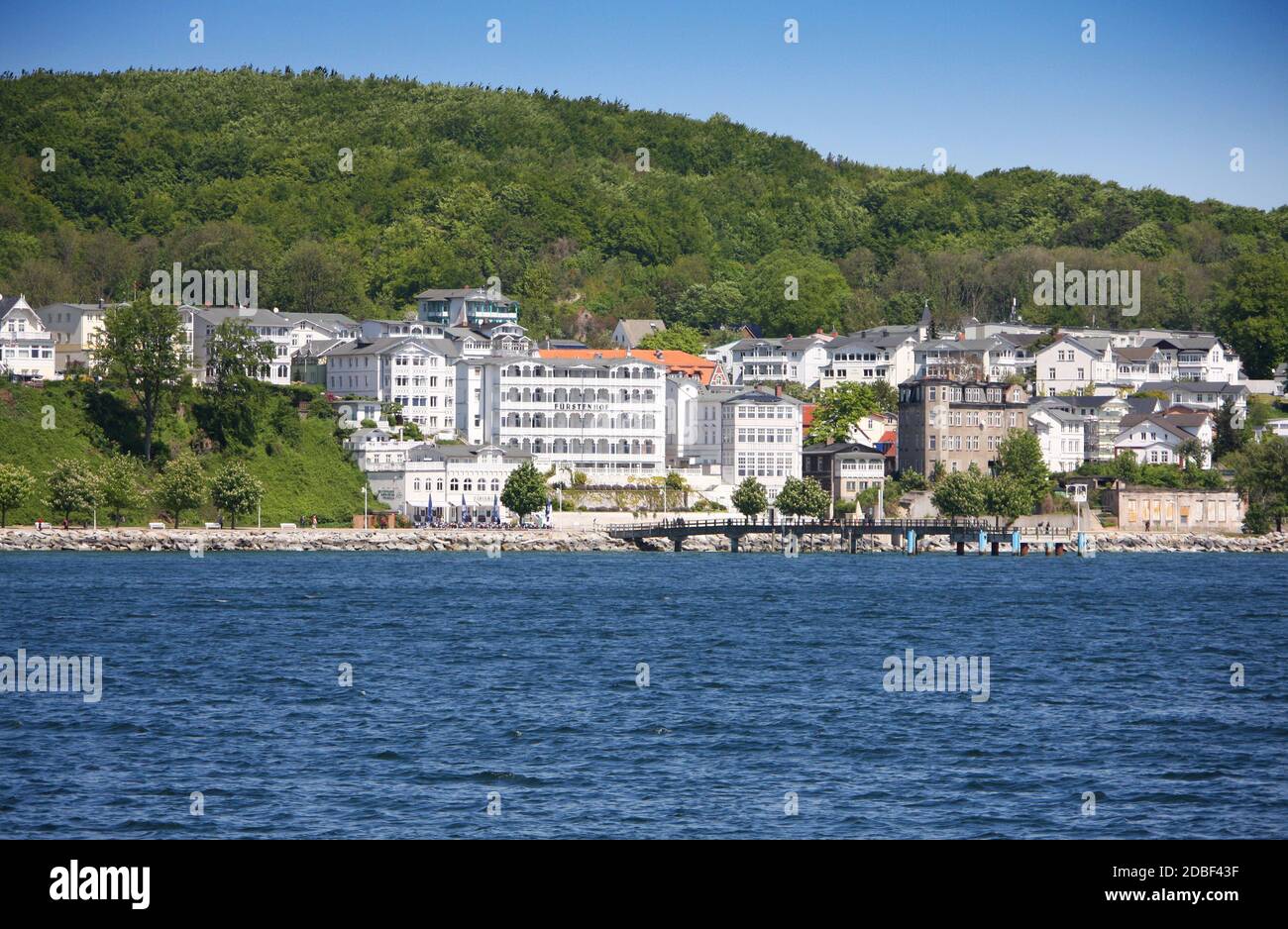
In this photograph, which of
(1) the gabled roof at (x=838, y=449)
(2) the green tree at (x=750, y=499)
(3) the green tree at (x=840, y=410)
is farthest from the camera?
(3) the green tree at (x=840, y=410)

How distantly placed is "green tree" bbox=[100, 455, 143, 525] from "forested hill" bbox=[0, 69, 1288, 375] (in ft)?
135

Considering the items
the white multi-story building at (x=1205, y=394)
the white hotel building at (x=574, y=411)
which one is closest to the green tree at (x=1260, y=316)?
the white multi-story building at (x=1205, y=394)

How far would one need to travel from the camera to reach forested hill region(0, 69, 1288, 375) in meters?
145

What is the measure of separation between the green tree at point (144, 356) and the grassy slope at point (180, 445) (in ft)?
6.20

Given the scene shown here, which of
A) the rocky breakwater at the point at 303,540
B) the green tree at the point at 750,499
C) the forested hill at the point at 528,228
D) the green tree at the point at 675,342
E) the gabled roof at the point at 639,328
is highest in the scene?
the forested hill at the point at 528,228

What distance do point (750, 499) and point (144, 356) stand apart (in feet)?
115

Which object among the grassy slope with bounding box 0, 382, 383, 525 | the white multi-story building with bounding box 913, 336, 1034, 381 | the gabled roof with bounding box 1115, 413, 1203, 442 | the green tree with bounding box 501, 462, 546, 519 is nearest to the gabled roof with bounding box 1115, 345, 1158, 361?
the white multi-story building with bounding box 913, 336, 1034, 381

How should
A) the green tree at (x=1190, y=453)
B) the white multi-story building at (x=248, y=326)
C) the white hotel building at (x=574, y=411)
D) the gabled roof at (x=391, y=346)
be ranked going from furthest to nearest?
the green tree at (x=1190, y=453)
the white multi-story building at (x=248, y=326)
the gabled roof at (x=391, y=346)
the white hotel building at (x=574, y=411)

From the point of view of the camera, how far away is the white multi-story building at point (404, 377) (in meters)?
109

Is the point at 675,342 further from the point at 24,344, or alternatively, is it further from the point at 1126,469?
the point at 24,344

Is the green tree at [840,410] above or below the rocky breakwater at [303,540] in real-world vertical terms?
above

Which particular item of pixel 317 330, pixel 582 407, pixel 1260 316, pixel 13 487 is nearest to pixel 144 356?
pixel 13 487

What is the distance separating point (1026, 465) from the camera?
106250 mm

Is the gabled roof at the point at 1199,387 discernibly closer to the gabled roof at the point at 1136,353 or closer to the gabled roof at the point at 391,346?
the gabled roof at the point at 1136,353
